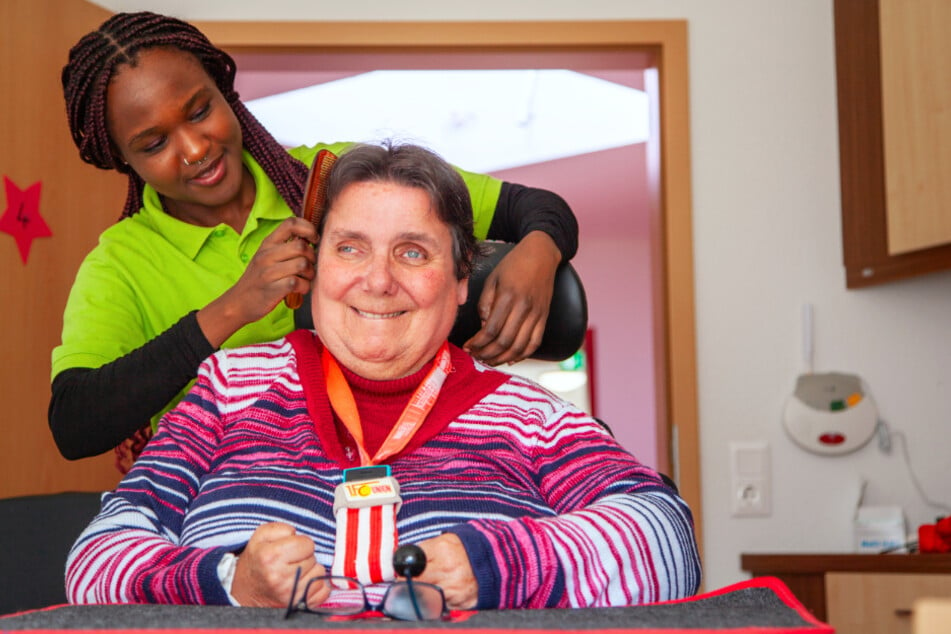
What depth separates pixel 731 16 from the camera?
2920mm

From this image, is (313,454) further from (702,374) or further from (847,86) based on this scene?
(847,86)

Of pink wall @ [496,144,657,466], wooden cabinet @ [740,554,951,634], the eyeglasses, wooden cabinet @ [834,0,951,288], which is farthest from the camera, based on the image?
pink wall @ [496,144,657,466]

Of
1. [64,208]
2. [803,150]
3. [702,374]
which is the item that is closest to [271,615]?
[64,208]

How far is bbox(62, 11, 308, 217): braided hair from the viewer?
165 cm

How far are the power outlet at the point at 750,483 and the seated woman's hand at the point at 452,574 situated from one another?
1.91 meters

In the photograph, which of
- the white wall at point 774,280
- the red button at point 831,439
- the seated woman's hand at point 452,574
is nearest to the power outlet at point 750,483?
the white wall at point 774,280

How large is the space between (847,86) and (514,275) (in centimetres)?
170

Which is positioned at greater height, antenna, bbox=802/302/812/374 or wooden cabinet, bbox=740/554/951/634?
antenna, bbox=802/302/812/374

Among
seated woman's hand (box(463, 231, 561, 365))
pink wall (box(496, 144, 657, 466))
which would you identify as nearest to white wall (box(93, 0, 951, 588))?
seated woman's hand (box(463, 231, 561, 365))

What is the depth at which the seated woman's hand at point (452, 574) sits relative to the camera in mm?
1034

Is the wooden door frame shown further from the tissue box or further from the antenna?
the tissue box

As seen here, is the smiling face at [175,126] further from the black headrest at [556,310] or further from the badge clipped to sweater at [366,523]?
the badge clipped to sweater at [366,523]

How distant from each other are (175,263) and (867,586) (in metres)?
1.84

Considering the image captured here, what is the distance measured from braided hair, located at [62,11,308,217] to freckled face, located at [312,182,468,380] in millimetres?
451
